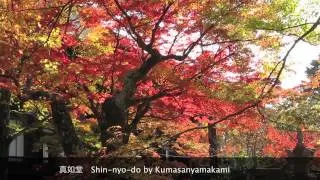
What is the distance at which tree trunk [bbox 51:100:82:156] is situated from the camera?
10.8 meters

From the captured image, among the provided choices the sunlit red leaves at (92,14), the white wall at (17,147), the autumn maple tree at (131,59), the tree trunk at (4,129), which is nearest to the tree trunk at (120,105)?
the autumn maple tree at (131,59)

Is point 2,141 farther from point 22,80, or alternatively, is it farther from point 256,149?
point 256,149

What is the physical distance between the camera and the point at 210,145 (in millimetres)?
17219

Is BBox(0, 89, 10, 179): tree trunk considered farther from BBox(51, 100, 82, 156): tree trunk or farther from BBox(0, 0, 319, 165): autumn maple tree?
BBox(51, 100, 82, 156): tree trunk

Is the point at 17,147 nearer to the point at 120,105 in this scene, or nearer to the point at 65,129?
the point at 65,129

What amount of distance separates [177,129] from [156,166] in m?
5.20

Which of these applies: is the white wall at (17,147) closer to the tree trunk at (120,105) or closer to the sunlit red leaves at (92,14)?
the tree trunk at (120,105)

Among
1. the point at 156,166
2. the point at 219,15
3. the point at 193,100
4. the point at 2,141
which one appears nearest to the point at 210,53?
the point at 193,100

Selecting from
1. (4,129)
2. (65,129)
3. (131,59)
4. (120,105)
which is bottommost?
(65,129)

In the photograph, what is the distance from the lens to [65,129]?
11.0m

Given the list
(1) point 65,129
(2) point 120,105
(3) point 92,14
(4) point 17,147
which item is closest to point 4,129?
(1) point 65,129

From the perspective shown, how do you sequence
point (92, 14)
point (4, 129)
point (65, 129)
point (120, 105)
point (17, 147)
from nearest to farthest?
1. point (65, 129)
2. point (120, 105)
3. point (92, 14)
4. point (4, 129)
5. point (17, 147)

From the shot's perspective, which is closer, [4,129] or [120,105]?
[120,105]

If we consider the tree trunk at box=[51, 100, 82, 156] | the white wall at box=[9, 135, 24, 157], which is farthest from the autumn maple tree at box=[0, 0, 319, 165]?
the white wall at box=[9, 135, 24, 157]
